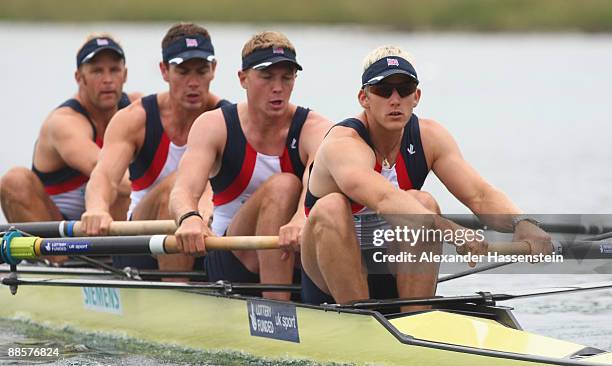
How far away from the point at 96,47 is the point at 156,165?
1468 mm

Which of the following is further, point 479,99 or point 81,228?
point 479,99

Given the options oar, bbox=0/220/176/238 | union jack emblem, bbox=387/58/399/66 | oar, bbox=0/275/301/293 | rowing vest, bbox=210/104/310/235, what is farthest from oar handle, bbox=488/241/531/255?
oar, bbox=0/220/176/238

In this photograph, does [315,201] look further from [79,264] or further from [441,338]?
[79,264]

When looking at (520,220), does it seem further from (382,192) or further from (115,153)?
(115,153)

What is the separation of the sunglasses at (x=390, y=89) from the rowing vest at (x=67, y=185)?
158 inches

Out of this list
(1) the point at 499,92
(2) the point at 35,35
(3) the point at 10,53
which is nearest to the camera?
(1) the point at 499,92

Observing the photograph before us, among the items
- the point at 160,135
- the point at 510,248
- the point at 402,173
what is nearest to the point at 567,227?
the point at 510,248

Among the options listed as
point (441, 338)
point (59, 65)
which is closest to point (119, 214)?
point (441, 338)

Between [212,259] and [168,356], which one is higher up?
[212,259]

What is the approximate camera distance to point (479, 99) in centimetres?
3075

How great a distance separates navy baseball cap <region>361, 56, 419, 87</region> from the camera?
24.1 ft

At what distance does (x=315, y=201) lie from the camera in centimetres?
773

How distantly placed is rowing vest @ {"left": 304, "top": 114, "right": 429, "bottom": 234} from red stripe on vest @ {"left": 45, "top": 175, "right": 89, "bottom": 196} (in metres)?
3.62

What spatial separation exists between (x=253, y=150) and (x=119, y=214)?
2.53m
